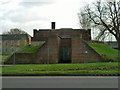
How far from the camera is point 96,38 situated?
3416 centimetres

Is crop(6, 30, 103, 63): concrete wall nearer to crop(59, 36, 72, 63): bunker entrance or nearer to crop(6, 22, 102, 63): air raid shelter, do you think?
crop(6, 22, 102, 63): air raid shelter

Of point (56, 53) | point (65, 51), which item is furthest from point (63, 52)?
point (56, 53)

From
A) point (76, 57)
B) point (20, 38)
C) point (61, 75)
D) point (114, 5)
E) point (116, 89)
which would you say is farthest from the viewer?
point (20, 38)

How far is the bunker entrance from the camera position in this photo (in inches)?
1151

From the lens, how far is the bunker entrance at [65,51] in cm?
2924

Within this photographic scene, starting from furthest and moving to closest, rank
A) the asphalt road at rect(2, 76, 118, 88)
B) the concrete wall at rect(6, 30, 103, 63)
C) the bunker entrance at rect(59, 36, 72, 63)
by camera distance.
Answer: the bunker entrance at rect(59, 36, 72, 63), the concrete wall at rect(6, 30, 103, 63), the asphalt road at rect(2, 76, 118, 88)

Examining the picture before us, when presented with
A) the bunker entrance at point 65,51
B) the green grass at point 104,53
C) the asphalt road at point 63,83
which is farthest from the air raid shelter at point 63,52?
the asphalt road at point 63,83

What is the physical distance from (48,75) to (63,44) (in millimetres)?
16790

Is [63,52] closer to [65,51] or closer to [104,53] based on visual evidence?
[65,51]

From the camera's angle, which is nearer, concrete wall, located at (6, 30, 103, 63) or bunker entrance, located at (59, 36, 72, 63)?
concrete wall, located at (6, 30, 103, 63)

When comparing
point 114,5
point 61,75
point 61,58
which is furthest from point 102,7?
point 61,75

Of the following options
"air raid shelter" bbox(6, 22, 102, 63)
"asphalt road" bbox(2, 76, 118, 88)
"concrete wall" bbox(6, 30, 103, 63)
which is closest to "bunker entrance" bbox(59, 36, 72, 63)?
"air raid shelter" bbox(6, 22, 102, 63)

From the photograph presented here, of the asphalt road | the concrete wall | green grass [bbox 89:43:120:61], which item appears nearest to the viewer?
the asphalt road

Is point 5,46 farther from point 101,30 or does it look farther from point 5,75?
point 5,75
